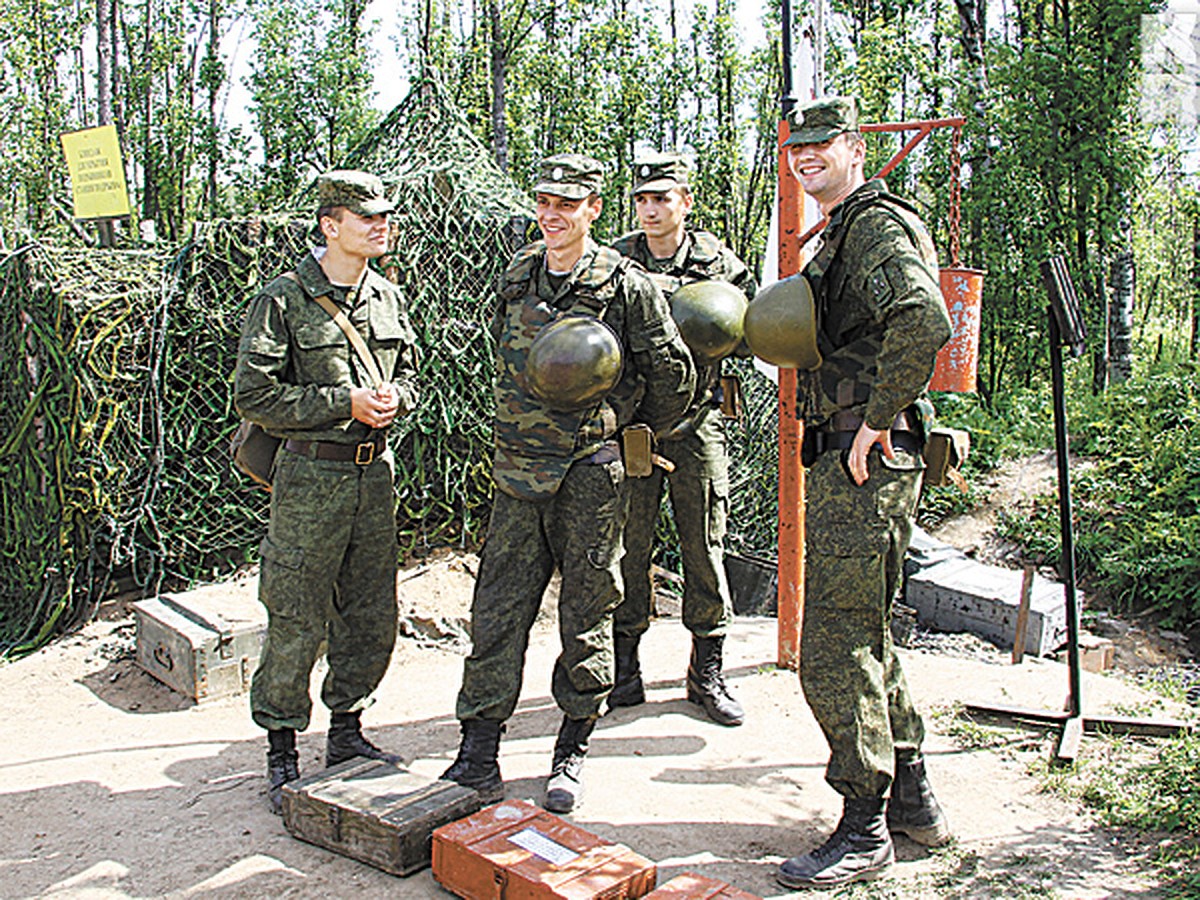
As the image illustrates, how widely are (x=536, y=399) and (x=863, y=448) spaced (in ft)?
3.94

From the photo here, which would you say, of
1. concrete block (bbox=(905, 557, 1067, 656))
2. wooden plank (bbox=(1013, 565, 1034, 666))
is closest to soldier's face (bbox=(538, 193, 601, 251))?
wooden plank (bbox=(1013, 565, 1034, 666))

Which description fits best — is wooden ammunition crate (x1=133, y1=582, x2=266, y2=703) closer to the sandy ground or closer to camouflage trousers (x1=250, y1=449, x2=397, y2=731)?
the sandy ground

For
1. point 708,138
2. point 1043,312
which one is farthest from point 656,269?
point 708,138

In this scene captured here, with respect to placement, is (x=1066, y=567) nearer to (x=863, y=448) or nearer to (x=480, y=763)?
(x=863, y=448)

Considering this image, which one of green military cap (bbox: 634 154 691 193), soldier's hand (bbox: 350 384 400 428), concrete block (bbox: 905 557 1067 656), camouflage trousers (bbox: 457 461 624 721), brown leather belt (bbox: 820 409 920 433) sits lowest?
concrete block (bbox: 905 557 1067 656)

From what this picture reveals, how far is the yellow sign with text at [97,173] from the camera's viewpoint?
6324 millimetres

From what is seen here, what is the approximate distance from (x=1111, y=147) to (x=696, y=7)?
6.69 metres

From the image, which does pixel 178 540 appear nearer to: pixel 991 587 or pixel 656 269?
pixel 656 269

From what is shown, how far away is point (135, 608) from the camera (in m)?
5.57

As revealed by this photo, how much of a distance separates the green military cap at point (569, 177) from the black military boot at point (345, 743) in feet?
7.02

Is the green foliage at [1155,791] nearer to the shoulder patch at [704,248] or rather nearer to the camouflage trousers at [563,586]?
the camouflage trousers at [563,586]

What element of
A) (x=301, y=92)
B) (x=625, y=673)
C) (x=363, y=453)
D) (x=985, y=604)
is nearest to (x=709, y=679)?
(x=625, y=673)

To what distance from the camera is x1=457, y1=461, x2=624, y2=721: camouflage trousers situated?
368 cm

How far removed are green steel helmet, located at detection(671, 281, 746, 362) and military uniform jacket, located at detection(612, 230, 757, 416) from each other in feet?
0.69
